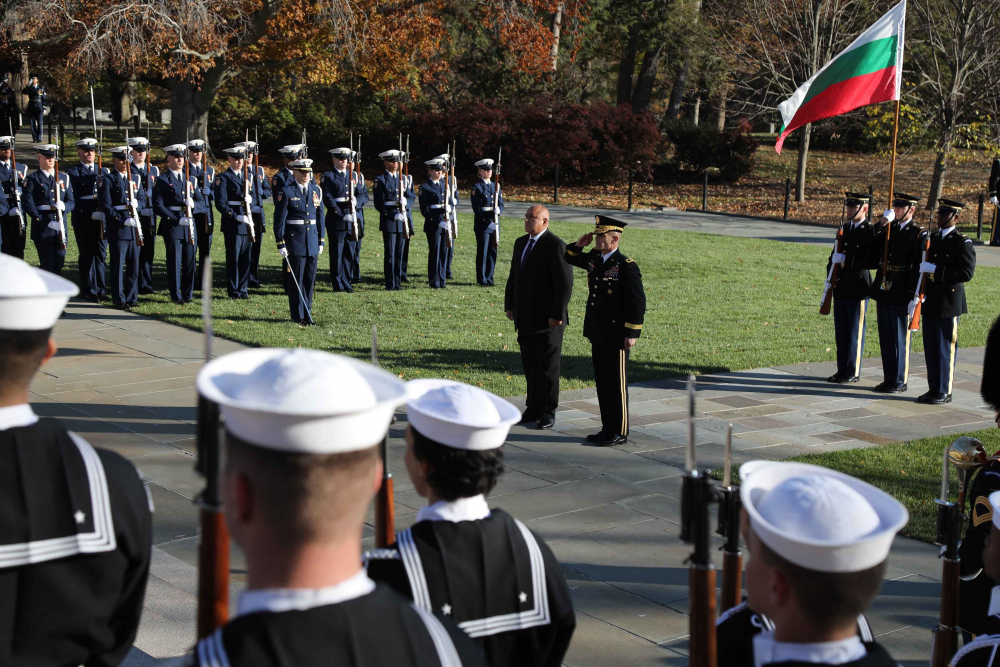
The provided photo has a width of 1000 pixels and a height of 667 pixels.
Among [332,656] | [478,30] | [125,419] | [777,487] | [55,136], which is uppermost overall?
[478,30]

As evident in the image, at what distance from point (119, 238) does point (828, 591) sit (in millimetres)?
12886

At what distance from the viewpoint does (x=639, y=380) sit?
1065 cm

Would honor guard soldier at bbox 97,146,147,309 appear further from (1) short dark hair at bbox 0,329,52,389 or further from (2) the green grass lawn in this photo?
(1) short dark hair at bbox 0,329,52,389

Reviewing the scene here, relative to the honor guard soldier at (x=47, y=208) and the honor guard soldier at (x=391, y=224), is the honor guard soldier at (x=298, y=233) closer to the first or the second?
the honor guard soldier at (x=391, y=224)

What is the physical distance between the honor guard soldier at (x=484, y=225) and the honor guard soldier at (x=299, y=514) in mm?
14422

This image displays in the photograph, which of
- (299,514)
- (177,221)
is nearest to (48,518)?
(299,514)

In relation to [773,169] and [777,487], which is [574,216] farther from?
[777,487]

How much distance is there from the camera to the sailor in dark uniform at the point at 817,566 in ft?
6.17

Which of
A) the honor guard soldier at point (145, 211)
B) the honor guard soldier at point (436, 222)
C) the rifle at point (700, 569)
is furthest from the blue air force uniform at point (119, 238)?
the rifle at point (700, 569)

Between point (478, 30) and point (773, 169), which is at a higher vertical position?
point (478, 30)

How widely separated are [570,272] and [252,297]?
Result: 22.3ft

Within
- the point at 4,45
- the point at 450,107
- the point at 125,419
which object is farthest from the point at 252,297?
the point at 450,107

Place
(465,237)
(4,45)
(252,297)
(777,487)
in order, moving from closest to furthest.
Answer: (777,487)
(252,297)
(465,237)
(4,45)

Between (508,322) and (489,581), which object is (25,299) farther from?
(508,322)
